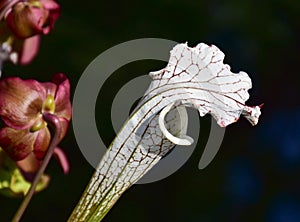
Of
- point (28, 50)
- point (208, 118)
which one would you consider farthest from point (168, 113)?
point (208, 118)

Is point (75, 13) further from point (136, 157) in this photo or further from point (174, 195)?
point (136, 157)

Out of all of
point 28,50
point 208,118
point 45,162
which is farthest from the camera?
point 208,118

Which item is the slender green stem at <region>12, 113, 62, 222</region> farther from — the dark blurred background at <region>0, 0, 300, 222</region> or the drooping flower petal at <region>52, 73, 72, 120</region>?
the dark blurred background at <region>0, 0, 300, 222</region>

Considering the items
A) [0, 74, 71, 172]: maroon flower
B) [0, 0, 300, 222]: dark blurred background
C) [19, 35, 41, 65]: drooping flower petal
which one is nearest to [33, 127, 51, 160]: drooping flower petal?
[0, 74, 71, 172]: maroon flower

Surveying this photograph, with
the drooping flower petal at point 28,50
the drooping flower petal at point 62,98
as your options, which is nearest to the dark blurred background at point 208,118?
the drooping flower petal at point 28,50

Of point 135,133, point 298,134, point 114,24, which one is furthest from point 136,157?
point 298,134

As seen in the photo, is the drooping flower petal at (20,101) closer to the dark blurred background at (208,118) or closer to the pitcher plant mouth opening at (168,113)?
the pitcher plant mouth opening at (168,113)

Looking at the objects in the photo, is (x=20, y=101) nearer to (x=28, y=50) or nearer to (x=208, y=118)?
(x=28, y=50)
